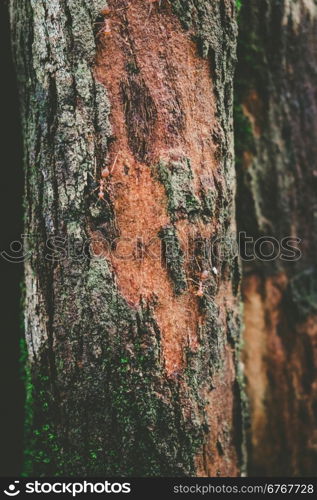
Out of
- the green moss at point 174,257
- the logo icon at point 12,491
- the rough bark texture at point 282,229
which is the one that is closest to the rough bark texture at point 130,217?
the green moss at point 174,257

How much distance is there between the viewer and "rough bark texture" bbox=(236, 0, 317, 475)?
88.3 inches

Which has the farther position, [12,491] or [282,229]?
[282,229]

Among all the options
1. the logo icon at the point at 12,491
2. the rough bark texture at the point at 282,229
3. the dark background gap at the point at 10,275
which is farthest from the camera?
the rough bark texture at the point at 282,229

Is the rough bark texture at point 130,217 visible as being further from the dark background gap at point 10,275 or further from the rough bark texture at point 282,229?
the rough bark texture at point 282,229

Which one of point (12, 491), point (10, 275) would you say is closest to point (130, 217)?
point (10, 275)

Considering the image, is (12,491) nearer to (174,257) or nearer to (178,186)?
(174,257)

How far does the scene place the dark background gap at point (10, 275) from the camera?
6.75 feet

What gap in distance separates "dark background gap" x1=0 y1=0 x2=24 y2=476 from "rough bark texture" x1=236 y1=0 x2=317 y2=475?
1.17 m

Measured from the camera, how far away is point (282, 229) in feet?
7.61

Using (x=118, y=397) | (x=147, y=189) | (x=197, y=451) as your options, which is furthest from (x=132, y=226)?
(x=197, y=451)

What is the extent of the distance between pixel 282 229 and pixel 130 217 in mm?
1118

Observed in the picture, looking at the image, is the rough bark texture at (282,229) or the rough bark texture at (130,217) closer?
the rough bark texture at (130,217)

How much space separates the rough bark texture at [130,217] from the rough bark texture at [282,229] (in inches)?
25.6

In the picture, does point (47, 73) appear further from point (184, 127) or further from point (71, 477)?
point (71, 477)
